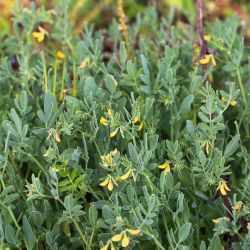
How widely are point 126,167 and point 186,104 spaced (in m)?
0.30

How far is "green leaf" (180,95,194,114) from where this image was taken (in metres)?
1.50

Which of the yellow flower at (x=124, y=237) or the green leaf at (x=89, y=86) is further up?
the green leaf at (x=89, y=86)

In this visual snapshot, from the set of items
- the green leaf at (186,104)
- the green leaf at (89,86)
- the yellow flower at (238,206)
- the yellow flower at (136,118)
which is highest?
the green leaf at (89,86)

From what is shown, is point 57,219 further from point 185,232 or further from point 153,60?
point 153,60

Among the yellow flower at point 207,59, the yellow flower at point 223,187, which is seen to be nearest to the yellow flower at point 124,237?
the yellow flower at point 223,187

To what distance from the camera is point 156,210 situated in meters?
1.21

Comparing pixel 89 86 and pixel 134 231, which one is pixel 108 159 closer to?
pixel 134 231

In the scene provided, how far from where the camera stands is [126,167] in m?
1.31

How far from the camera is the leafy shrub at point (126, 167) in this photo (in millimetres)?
1261

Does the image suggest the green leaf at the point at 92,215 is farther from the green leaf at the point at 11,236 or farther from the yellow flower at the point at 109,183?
the green leaf at the point at 11,236

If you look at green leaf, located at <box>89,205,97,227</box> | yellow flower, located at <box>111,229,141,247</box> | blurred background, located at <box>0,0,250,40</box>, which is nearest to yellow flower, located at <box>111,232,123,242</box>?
yellow flower, located at <box>111,229,141,247</box>

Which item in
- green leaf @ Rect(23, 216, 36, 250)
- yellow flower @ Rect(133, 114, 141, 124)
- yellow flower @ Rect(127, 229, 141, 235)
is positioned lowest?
green leaf @ Rect(23, 216, 36, 250)

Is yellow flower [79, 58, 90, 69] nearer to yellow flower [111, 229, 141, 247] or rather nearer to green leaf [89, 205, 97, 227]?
green leaf [89, 205, 97, 227]

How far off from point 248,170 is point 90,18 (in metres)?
1.85
